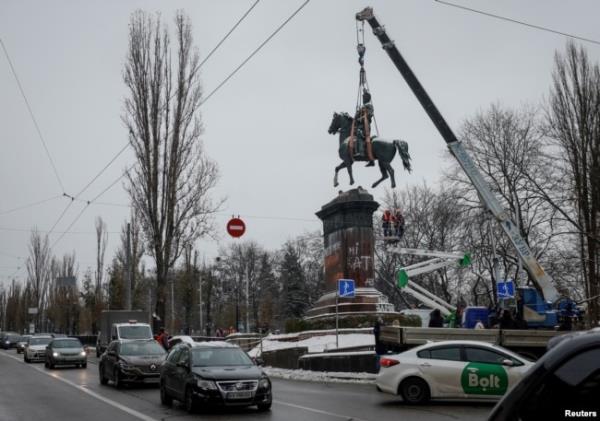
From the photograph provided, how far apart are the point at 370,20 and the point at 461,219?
23455 millimetres

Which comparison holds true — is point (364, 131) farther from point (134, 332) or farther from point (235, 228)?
point (134, 332)

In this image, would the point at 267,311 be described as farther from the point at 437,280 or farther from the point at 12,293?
the point at 12,293

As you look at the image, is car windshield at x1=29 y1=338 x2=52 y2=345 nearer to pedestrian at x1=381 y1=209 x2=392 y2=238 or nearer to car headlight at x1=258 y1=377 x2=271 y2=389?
pedestrian at x1=381 y1=209 x2=392 y2=238

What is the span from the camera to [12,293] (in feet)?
390

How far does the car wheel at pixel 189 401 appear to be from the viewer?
13.7 meters

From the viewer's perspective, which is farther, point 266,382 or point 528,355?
point 528,355

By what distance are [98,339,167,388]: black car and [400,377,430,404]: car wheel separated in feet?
27.8

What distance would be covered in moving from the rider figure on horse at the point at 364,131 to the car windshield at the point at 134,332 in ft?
43.5

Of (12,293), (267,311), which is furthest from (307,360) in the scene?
(12,293)

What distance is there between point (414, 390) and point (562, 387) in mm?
12069

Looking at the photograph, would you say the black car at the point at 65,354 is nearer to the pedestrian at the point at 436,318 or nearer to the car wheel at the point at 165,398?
the pedestrian at the point at 436,318

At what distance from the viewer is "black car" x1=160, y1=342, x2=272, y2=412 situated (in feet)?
44.3

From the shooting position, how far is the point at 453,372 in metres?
14.6

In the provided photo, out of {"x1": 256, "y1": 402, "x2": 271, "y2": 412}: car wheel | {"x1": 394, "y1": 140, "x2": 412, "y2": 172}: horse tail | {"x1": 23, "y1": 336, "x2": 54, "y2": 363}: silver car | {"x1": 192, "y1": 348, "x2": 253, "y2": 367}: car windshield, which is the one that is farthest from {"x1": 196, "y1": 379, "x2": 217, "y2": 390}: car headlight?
{"x1": 23, "y1": 336, "x2": 54, "y2": 363}: silver car
